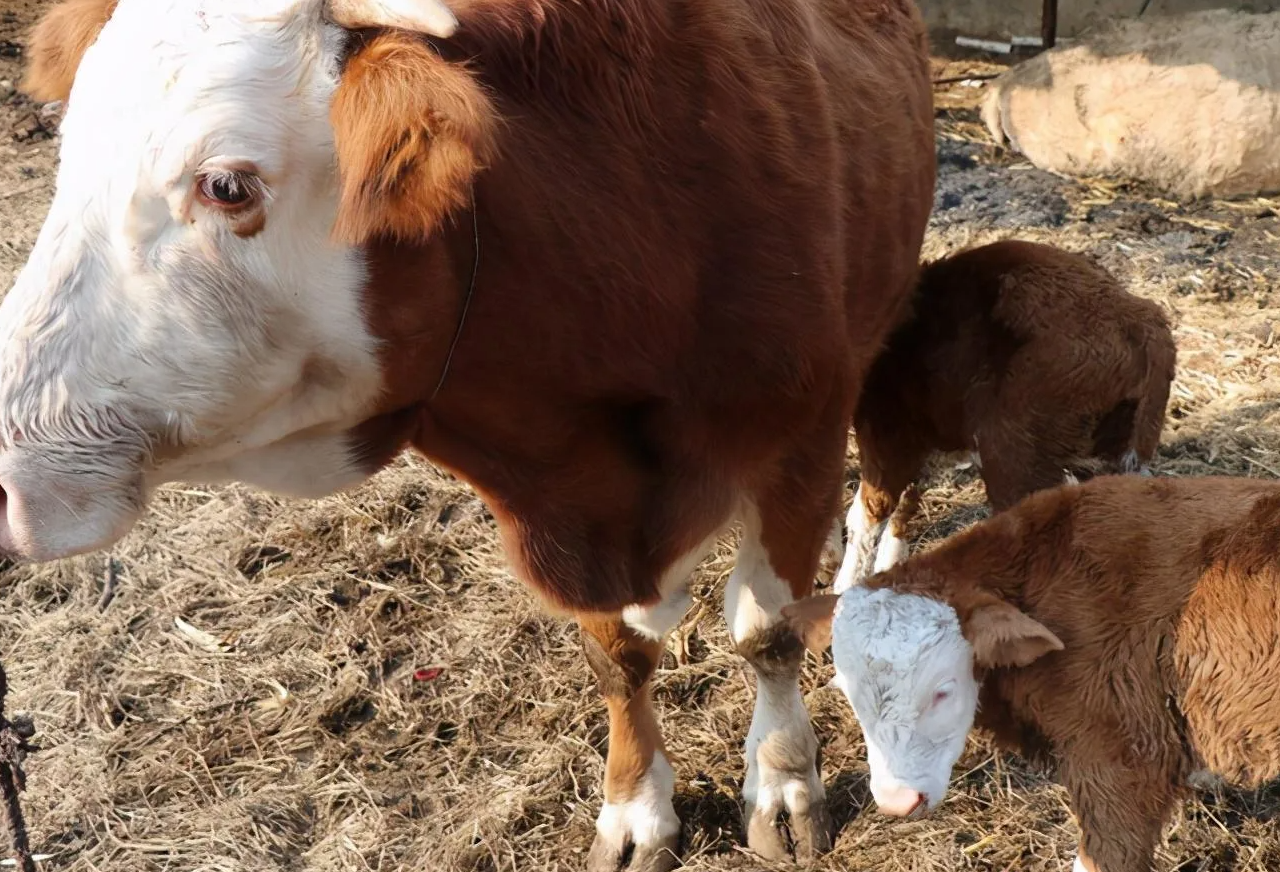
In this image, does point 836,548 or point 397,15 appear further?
point 836,548

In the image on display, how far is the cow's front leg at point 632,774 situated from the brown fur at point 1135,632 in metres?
0.78

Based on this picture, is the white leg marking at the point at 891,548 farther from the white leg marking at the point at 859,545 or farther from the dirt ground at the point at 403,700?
the dirt ground at the point at 403,700

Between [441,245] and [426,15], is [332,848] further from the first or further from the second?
[426,15]

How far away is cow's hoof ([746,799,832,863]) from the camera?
10.4ft

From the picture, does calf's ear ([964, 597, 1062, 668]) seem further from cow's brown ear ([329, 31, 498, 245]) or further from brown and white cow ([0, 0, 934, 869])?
cow's brown ear ([329, 31, 498, 245])

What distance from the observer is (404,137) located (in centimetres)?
166

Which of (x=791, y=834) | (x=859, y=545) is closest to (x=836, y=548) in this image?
(x=859, y=545)

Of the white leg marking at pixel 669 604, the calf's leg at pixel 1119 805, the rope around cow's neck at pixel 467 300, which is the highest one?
the rope around cow's neck at pixel 467 300

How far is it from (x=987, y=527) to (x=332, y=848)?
2.04m

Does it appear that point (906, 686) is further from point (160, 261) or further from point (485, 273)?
point (160, 261)

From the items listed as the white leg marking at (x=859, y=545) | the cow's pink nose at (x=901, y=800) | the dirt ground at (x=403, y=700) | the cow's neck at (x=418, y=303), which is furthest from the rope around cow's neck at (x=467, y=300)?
the white leg marking at (x=859, y=545)

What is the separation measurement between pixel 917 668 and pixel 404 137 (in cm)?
150

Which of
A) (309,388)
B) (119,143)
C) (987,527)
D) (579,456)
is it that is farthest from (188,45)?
(987,527)

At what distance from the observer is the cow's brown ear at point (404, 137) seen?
1648 mm
